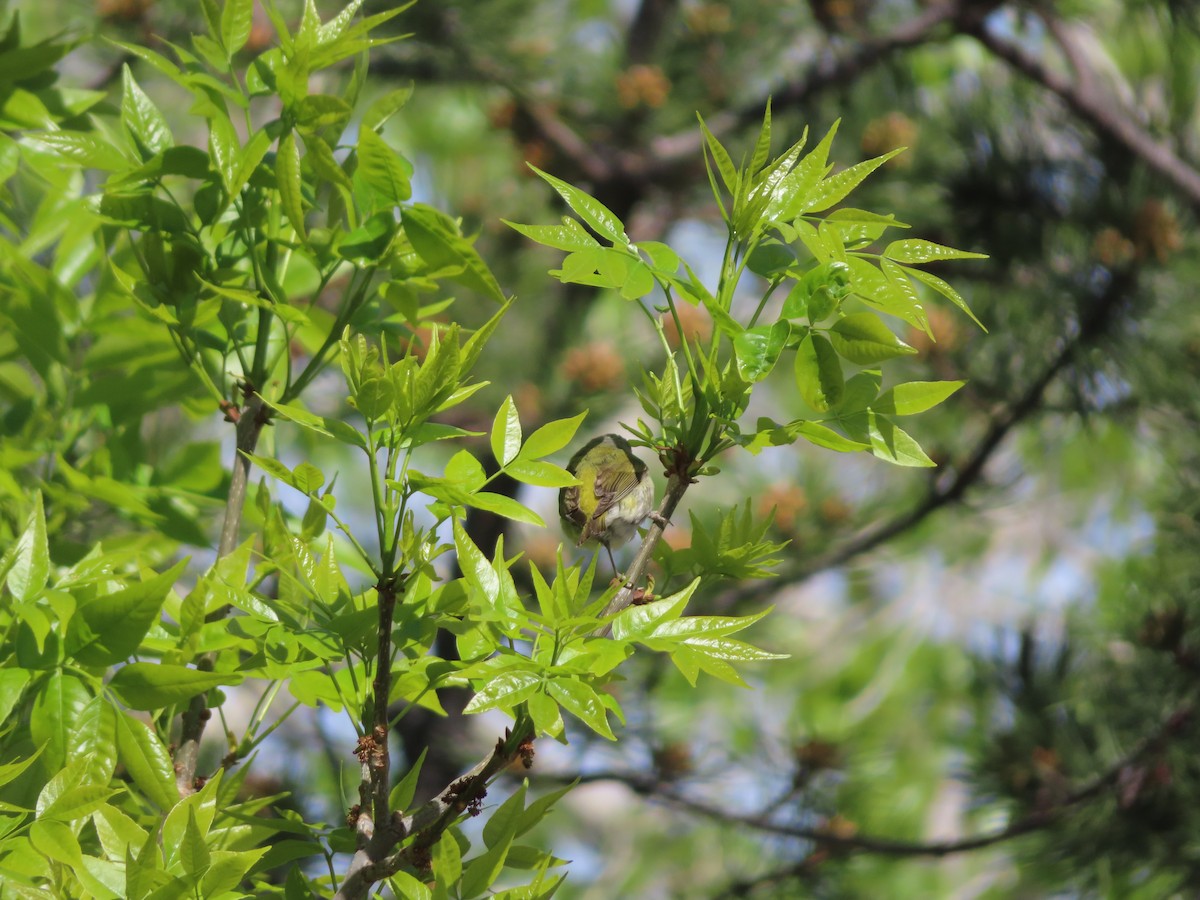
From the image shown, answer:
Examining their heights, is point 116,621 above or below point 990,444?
below

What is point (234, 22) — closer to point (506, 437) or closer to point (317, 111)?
point (317, 111)

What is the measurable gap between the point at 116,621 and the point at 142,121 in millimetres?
219

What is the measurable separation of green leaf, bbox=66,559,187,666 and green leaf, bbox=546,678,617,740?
0.47 ft

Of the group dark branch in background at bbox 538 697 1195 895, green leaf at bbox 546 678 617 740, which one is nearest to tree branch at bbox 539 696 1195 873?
dark branch in background at bbox 538 697 1195 895

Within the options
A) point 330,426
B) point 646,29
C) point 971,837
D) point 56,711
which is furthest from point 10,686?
point 646,29

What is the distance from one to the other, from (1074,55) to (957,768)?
89cm

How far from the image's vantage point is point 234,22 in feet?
1.58

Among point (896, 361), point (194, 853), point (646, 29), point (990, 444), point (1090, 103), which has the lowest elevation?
point (194, 853)

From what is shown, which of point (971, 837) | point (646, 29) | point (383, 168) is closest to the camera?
point (383, 168)

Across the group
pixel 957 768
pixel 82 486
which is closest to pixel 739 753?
pixel 957 768

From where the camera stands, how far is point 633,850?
8.11 feet

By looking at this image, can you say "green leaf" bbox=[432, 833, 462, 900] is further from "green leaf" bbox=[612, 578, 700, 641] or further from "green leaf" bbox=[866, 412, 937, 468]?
"green leaf" bbox=[866, 412, 937, 468]

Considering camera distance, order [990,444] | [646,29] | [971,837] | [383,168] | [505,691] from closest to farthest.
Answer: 1. [505,691]
2. [383,168]
3. [971,837]
4. [990,444]
5. [646,29]

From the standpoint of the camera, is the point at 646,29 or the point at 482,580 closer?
the point at 482,580
